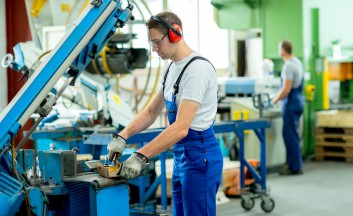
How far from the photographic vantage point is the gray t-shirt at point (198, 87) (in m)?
2.99

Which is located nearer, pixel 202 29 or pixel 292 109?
pixel 292 109

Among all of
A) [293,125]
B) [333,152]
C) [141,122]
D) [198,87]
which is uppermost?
[198,87]

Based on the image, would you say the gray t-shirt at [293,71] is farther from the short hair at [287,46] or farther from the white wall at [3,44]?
the white wall at [3,44]

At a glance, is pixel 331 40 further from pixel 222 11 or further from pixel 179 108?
pixel 179 108

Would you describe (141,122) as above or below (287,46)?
below

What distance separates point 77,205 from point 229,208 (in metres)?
3.42

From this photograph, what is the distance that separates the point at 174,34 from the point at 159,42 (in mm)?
85

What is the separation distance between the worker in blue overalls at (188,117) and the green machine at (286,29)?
19.2 ft

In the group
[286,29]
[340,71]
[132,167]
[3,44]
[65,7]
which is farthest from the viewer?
[340,71]

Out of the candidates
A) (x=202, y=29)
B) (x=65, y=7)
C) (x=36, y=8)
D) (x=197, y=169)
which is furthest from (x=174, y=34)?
(x=202, y=29)

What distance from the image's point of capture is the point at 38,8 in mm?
7625

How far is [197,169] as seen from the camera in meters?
3.09

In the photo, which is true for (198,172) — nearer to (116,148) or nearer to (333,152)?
(116,148)

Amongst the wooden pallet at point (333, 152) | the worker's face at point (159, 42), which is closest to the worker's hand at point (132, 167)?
the worker's face at point (159, 42)
